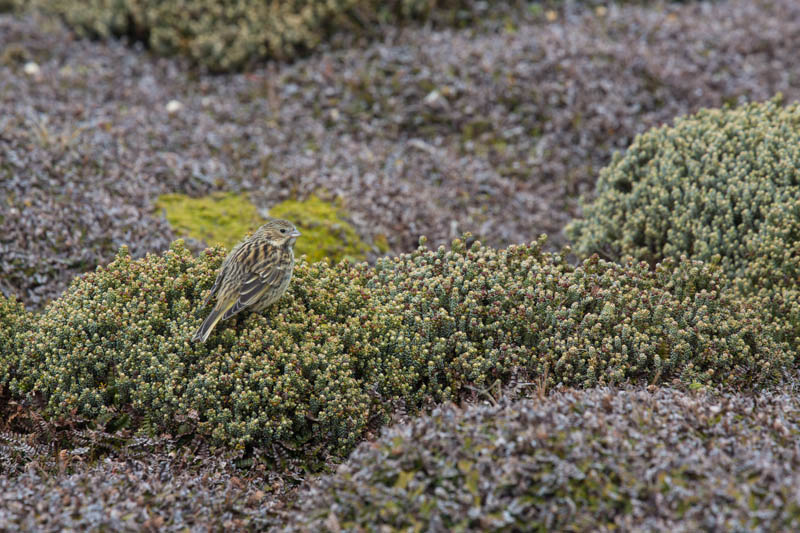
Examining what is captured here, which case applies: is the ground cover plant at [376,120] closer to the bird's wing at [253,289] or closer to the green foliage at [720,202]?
the green foliage at [720,202]

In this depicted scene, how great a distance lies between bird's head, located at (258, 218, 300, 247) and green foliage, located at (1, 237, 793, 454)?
40 cm

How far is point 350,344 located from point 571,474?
2212mm

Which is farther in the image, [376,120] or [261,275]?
[376,120]

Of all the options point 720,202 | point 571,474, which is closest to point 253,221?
point 720,202

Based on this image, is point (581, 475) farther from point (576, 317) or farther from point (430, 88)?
point (430, 88)

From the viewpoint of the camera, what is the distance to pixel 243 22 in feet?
38.3

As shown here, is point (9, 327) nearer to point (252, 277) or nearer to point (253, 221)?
point (252, 277)

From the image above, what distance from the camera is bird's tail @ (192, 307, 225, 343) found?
16.7 ft

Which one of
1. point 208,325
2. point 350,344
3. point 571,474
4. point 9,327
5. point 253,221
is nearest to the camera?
point 571,474

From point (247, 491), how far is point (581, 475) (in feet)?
7.24

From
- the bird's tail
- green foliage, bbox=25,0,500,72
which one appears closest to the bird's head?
the bird's tail

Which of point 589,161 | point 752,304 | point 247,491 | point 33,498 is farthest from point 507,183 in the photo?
point 33,498

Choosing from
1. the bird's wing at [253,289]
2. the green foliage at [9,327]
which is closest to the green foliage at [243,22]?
the green foliage at [9,327]

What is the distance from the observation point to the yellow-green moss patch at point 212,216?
7.64 meters
